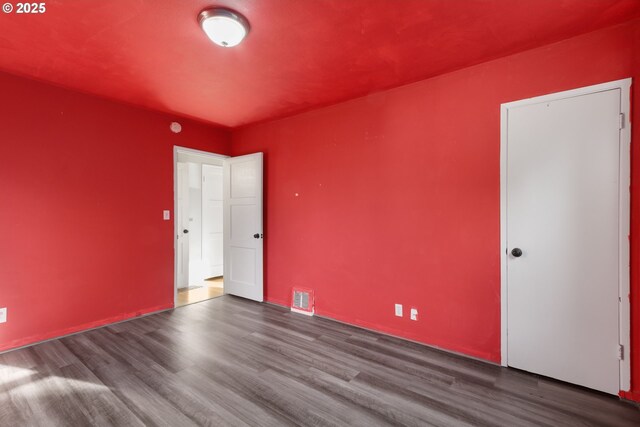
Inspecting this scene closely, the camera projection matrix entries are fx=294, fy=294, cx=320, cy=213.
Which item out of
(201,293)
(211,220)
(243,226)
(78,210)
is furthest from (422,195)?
(211,220)

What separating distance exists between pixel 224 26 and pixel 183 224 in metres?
3.89

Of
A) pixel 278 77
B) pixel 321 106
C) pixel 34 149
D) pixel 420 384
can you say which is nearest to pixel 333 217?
pixel 321 106

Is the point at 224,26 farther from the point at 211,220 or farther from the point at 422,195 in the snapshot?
the point at 211,220

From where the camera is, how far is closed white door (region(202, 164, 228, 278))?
5.56 meters

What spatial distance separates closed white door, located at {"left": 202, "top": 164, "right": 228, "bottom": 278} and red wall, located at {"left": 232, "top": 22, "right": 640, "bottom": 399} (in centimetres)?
231

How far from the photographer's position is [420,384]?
220cm

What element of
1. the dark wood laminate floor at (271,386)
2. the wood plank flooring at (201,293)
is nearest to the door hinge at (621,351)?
the dark wood laminate floor at (271,386)

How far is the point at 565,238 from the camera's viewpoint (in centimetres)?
217

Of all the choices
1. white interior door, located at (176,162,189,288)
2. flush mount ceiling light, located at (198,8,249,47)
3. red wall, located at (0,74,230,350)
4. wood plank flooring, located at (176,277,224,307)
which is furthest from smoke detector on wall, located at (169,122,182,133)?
wood plank flooring, located at (176,277,224,307)

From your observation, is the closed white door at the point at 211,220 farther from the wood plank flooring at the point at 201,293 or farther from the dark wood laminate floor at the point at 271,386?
the dark wood laminate floor at the point at 271,386

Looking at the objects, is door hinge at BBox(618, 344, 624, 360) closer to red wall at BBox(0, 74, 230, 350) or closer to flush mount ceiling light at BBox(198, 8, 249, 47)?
flush mount ceiling light at BBox(198, 8, 249, 47)

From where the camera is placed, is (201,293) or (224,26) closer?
(224,26)

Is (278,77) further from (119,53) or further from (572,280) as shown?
(572,280)

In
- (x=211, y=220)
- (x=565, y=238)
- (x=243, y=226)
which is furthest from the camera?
(x=211, y=220)
